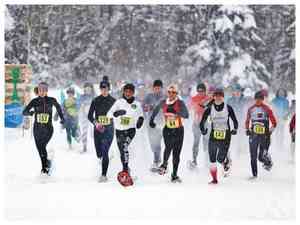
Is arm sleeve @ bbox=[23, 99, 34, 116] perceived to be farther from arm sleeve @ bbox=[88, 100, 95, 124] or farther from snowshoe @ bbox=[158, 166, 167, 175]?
snowshoe @ bbox=[158, 166, 167, 175]

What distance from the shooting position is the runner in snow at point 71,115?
887cm

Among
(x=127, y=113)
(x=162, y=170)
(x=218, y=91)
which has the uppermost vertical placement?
(x=218, y=91)

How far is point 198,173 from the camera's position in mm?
8883

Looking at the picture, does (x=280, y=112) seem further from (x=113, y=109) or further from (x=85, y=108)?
(x=85, y=108)

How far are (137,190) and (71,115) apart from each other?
158 cm

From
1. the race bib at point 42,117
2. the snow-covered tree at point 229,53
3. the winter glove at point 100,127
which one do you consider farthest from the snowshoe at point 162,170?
the race bib at point 42,117

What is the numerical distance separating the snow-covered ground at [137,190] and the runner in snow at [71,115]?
127mm

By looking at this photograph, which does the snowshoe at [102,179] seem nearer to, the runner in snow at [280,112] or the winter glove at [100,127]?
the winter glove at [100,127]

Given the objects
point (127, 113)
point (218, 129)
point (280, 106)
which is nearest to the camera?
point (127, 113)

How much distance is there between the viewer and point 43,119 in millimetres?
8859

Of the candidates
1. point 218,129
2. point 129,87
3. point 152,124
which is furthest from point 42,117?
point 218,129

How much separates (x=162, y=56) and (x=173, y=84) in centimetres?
48

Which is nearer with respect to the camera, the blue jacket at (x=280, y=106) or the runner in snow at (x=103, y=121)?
the runner in snow at (x=103, y=121)
